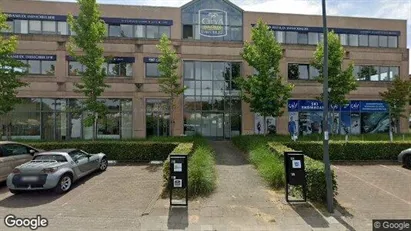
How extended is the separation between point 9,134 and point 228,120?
16913 mm

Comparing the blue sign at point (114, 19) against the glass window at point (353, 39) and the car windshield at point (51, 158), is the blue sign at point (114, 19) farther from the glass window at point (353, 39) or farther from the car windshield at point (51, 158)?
the car windshield at point (51, 158)

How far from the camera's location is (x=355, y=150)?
13805 millimetres

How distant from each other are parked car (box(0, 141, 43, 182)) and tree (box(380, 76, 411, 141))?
24.1 m

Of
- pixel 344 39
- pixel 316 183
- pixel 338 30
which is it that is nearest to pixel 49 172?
pixel 316 183

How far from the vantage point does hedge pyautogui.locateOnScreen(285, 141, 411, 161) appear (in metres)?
13.7

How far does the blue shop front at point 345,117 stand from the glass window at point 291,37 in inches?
207

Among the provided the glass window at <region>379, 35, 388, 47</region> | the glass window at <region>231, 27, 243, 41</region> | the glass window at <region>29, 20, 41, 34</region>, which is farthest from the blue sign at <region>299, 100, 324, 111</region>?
the glass window at <region>29, 20, 41, 34</region>

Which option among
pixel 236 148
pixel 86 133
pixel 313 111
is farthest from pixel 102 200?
pixel 313 111

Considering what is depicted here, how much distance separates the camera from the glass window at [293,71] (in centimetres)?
2490

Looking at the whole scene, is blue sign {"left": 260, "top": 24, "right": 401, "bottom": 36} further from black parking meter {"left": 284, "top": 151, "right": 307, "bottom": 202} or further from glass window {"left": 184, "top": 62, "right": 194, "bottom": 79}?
black parking meter {"left": 284, "top": 151, "right": 307, "bottom": 202}

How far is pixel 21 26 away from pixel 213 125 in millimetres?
17079

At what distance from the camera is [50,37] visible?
22.7 metres

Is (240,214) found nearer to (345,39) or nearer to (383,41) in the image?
(345,39)

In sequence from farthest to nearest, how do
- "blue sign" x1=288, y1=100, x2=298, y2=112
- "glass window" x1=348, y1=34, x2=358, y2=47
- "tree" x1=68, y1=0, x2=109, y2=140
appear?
"glass window" x1=348, y1=34, x2=358, y2=47, "blue sign" x1=288, y1=100, x2=298, y2=112, "tree" x1=68, y1=0, x2=109, y2=140
